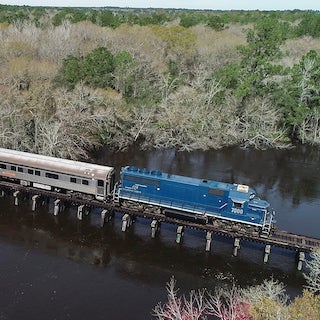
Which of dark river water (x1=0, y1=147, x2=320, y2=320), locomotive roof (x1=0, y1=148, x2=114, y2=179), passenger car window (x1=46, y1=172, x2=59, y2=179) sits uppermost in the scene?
locomotive roof (x1=0, y1=148, x2=114, y2=179)

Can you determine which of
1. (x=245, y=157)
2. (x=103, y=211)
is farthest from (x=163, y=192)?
(x=245, y=157)

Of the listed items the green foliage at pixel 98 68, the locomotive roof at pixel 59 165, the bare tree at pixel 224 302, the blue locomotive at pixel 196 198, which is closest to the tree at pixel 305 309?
the bare tree at pixel 224 302

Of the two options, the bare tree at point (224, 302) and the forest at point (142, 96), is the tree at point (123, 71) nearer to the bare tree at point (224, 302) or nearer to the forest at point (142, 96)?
the forest at point (142, 96)

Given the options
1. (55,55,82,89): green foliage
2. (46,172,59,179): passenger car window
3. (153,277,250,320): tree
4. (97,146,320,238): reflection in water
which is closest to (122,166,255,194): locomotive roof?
(46,172,59,179): passenger car window

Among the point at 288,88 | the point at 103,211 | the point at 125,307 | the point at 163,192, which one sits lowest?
the point at 125,307

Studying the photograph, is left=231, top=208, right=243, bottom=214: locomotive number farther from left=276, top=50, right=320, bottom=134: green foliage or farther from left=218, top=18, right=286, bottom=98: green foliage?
left=276, top=50, right=320, bottom=134: green foliage

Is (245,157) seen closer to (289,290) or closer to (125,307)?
(289,290)
